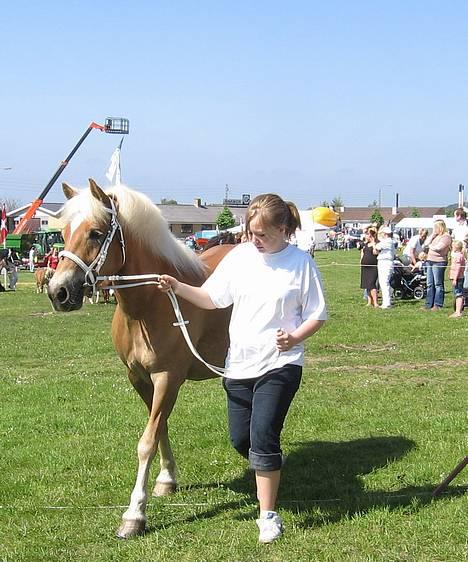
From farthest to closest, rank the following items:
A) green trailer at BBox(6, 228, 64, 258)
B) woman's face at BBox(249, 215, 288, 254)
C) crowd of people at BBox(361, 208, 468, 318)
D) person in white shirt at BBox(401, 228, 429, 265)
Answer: green trailer at BBox(6, 228, 64, 258) → person in white shirt at BBox(401, 228, 429, 265) → crowd of people at BBox(361, 208, 468, 318) → woman's face at BBox(249, 215, 288, 254)

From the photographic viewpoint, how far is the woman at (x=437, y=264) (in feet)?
56.5

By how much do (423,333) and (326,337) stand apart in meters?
1.95

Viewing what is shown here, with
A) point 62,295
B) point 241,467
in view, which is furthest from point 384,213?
point 62,295

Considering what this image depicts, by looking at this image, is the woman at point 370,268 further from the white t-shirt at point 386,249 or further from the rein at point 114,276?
the rein at point 114,276

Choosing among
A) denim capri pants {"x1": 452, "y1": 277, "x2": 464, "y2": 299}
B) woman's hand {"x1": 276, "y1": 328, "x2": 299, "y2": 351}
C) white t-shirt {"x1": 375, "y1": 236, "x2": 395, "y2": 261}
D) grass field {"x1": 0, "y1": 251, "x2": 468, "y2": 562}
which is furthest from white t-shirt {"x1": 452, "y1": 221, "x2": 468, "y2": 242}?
woman's hand {"x1": 276, "y1": 328, "x2": 299, "y2": 351}

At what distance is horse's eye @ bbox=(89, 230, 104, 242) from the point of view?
4527 mm

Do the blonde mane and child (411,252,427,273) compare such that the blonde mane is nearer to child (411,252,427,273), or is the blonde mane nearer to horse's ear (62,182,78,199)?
horse's ear (62,182,78,199)

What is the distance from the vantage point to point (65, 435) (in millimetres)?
7160

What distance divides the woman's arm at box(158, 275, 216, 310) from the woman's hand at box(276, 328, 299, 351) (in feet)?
2.10

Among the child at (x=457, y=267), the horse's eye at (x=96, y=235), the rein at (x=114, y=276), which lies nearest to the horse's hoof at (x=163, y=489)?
the rein at (x=114, y=276)

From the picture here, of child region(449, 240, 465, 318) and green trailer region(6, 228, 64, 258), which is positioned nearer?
child region(449, 240, 465, 318)

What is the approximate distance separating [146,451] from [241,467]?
4.93 feet

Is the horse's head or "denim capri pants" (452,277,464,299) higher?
the horse's head

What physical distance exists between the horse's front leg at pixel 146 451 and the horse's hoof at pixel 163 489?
66 cm
